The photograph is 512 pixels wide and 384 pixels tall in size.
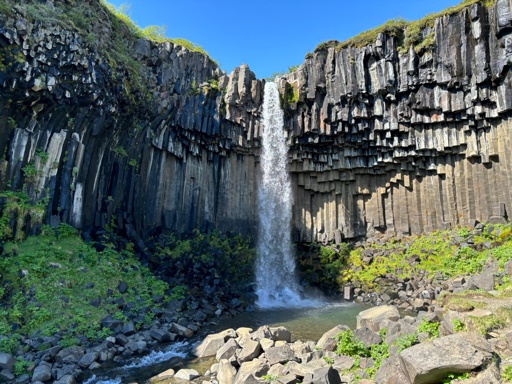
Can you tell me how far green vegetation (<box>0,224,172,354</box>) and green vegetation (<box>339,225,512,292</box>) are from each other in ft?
36.4

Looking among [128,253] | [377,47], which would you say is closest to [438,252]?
[377,47]

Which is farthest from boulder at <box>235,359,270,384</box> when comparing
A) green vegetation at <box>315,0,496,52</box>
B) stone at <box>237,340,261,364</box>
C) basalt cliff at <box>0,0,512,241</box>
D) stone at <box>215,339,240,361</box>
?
green vegetation at <box>315,0,496,52</box>

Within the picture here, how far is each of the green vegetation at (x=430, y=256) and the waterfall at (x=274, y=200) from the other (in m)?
4.00

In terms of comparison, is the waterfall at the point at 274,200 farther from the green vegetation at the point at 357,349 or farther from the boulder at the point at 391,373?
the boulder at the point at 391,373

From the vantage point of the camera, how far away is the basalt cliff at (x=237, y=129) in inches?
602

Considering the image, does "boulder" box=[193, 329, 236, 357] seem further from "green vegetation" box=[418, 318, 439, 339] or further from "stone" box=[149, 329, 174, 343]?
"green vegetation" box=[418, 318, 439, 339]

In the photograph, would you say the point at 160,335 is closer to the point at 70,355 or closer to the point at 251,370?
the point at 70,355

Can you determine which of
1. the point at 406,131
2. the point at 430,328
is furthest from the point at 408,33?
the point at 430,328

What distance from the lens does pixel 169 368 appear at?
9773mm

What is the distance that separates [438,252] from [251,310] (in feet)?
34.2

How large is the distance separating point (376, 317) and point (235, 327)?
574 cm

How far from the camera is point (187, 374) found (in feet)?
29.4

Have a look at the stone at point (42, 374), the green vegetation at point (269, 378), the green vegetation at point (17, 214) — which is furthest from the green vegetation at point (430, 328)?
the green vegetation at point (17, 214)

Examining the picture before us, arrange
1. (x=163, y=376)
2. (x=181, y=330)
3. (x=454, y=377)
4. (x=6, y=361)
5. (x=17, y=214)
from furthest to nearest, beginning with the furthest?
(x=17, y=214) < (x=181, y=330) < (x=6, y=361) < (x=163, y=376) < (x=454, y=377)
